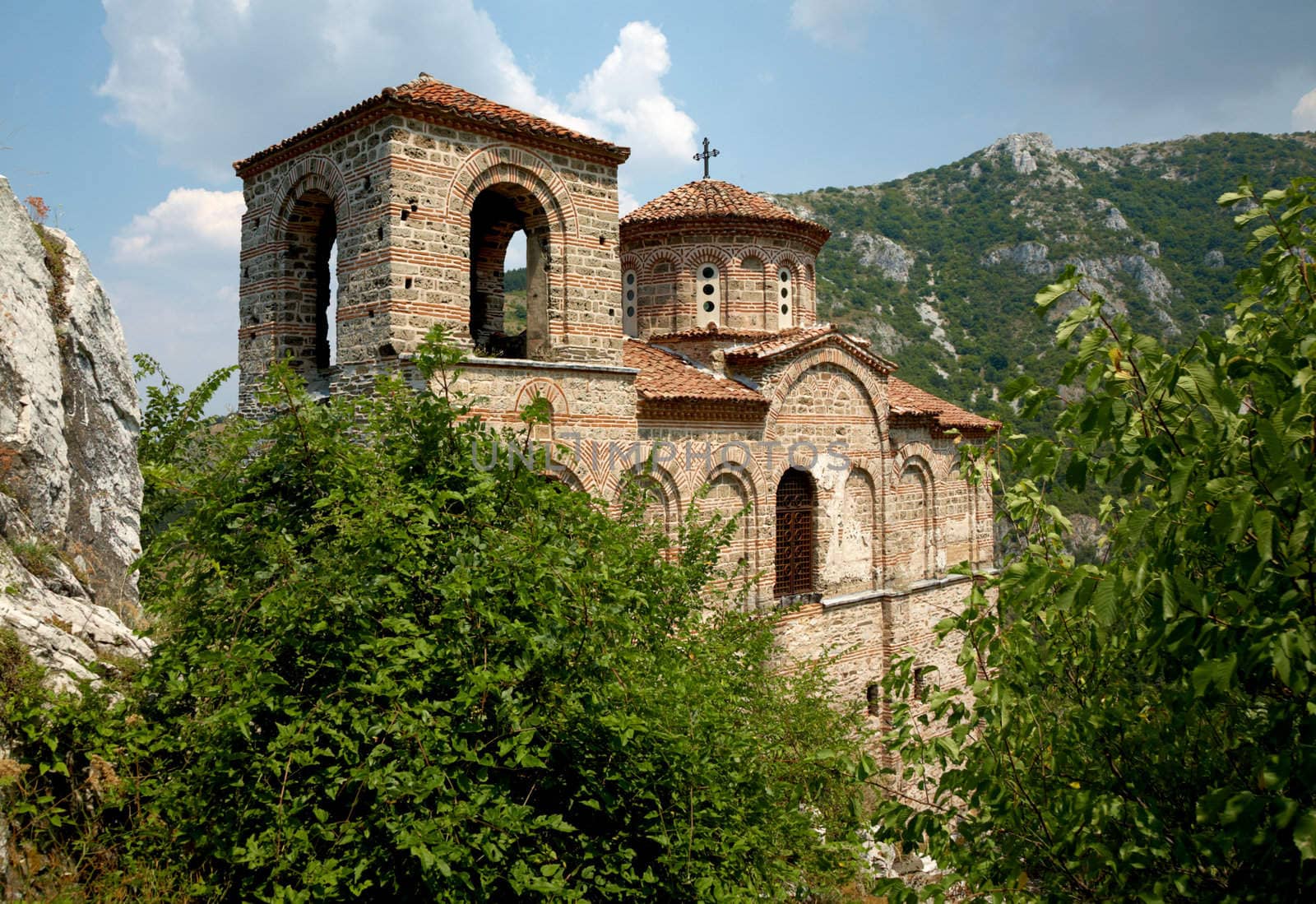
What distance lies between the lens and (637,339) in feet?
47.1

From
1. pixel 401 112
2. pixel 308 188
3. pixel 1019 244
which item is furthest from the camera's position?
pixel 1019 244

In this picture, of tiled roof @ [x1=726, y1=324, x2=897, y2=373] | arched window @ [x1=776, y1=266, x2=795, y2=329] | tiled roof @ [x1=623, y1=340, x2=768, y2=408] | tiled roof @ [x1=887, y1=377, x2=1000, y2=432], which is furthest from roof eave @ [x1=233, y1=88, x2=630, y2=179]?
tiled roof @ [x1=887, y1=377, x2=1000, y2=432]

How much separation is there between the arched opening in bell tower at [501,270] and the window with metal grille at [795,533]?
4.52m

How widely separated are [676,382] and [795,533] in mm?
3132

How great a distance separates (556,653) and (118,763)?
7.60 ft

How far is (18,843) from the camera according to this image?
4148 millimetres

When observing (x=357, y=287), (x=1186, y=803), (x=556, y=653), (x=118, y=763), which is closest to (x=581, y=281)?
(x=357, y=287)

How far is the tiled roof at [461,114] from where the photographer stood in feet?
27.5

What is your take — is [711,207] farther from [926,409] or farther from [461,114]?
[461,114]

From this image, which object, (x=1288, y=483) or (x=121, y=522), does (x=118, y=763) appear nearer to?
(x=121, y=522)

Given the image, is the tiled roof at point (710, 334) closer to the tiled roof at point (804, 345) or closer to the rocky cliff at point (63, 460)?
the tiled roof at point (804, 345)

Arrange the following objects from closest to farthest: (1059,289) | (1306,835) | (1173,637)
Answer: (1306,835) → (1173,637) → (1059,289)

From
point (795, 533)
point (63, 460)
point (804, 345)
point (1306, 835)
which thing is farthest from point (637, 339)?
point (1306, 835)

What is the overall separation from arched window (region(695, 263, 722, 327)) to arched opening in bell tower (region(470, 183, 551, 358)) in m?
4.23
